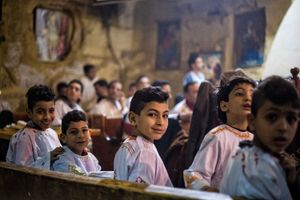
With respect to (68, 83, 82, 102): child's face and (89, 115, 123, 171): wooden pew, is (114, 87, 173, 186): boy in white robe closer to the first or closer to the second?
(89, 115, 123, 171): wooden pew

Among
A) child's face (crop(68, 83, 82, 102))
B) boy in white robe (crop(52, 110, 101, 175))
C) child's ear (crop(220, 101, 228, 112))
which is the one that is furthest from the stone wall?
child's ear (crop(220, 101, 228, 112))

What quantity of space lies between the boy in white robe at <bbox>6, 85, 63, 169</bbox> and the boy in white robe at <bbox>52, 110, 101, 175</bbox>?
0.97 feet

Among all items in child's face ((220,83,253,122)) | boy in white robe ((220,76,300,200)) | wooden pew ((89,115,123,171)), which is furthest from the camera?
wooden pew ((89,115,123,171))

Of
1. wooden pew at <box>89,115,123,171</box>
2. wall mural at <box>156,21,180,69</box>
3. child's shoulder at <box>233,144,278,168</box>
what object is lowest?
wooden pew at <box>89,115,123,171</box>

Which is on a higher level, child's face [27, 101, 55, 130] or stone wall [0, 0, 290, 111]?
stone wall [0, 0, 290, 111]

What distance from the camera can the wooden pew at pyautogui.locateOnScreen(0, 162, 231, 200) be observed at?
238 centimetres

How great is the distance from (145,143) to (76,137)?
0.91 meters

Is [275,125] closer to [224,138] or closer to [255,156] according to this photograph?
[255,156]

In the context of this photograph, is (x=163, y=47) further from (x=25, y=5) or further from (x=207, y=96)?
(x=207, y=96)

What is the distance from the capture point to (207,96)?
4516mm

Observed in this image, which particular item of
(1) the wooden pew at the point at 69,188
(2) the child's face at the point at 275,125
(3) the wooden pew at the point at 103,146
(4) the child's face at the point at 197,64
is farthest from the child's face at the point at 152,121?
(4) the child's face at the point at 197,64

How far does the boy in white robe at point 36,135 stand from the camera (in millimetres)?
4156

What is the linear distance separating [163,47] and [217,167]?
10.3 metres

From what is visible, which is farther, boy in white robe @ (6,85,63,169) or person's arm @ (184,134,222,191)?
boy in white robe @ (6,85,63,169)
